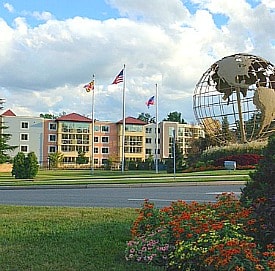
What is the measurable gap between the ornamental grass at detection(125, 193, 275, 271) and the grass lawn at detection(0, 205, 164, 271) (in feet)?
0.82

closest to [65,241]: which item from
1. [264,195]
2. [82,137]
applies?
[264,195]

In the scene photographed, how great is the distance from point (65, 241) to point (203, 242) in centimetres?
252

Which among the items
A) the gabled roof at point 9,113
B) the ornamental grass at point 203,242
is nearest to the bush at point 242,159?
the ornamental grass at point 203,242

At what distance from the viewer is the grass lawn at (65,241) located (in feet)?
18.9

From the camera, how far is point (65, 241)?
712 cm

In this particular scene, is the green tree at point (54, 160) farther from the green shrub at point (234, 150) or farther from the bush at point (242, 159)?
the bush at point (242, 159)

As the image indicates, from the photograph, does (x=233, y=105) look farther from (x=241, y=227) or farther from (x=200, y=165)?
(x=241, y=227)

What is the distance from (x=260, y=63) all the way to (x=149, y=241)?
34.3 meters

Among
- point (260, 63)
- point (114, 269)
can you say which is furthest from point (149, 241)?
point (260, 63)

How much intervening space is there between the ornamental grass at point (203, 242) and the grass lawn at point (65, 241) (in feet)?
0.82

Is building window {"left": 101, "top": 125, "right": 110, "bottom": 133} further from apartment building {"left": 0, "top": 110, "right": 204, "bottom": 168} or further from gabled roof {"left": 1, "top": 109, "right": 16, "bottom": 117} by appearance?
gabled roof {"left": 1, "top": 109, "right": 16, "bottom": 117}

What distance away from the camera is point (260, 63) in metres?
38.3

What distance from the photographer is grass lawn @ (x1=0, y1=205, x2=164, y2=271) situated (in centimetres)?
575

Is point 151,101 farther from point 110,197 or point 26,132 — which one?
point 26,132
